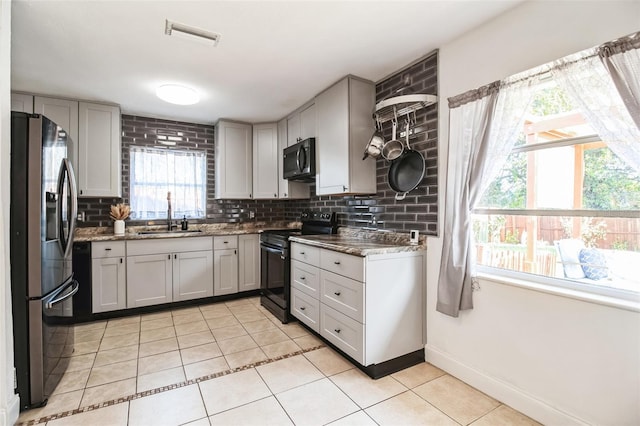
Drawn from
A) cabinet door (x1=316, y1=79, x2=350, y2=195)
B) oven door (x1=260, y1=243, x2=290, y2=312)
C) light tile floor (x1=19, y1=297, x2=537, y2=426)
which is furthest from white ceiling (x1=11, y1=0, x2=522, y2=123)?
light tile floor (x1=19, y1=297, x2=537, y2=426)

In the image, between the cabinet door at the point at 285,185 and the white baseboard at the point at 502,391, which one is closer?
the white baseboard at the point at 502,391

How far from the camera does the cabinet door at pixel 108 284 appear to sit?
3.17 m

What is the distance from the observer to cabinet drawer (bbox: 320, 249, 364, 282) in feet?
7.07

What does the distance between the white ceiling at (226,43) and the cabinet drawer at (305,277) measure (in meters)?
1.75

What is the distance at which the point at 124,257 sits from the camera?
3291 mm

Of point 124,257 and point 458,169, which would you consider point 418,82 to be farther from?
point 124,257

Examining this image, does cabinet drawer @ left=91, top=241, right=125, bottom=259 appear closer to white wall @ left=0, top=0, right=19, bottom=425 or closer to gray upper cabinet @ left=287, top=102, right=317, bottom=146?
white wall @ left=0, top=0, right=19, bottom=425

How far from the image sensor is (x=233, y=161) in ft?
13.6

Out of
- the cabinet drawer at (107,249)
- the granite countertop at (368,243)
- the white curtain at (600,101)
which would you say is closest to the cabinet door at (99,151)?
the cabinet drawer at (107,249)

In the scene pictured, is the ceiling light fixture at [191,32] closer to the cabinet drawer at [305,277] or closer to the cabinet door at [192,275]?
the cabinet drawer at [305,277]

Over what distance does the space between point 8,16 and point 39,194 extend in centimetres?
97

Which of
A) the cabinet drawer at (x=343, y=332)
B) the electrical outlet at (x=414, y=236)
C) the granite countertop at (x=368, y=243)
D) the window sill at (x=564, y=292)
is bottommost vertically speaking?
the cabinet drawer at (x=343, y=332)

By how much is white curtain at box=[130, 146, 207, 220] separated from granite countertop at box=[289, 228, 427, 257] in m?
1.88

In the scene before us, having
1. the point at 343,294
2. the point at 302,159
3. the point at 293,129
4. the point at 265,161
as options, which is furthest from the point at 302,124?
the point at 343,294
